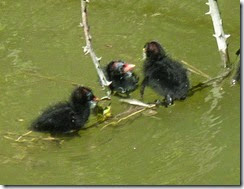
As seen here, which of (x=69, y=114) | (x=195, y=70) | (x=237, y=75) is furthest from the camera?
(x=195, y=70)

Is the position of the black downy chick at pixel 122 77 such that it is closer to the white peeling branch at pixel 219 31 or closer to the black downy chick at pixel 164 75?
the black downy chick at pixel 164 75

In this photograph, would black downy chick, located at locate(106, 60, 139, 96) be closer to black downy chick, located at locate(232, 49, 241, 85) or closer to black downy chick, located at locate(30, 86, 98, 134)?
black downy chick, located at locate(30, 86, 98, 134)

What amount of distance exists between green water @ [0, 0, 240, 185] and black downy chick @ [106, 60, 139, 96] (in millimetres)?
72

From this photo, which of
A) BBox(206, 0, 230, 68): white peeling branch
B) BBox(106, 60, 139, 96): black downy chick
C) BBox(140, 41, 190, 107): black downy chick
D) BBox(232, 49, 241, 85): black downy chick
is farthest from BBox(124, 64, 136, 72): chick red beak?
BBox(232, 49, 241, 85): black downy chick

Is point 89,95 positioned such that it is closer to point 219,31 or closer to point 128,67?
point 128,67

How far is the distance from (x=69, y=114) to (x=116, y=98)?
49 cm

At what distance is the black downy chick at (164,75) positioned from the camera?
5613 mm

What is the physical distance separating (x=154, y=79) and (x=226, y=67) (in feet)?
2.07

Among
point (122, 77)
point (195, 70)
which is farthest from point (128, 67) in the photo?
point (195, 70)

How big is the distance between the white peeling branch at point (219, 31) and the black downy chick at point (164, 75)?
419 mm

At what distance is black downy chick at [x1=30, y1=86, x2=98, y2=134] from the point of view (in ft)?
18.2

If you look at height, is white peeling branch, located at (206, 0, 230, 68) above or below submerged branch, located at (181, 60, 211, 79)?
above

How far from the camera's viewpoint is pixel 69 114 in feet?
18.5

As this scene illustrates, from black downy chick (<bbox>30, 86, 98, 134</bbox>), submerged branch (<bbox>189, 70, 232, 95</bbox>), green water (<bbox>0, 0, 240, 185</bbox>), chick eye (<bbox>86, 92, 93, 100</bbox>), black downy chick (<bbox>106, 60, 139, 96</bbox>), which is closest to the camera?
green water (<bbox>0, 0, 240, 185</bbox>)
